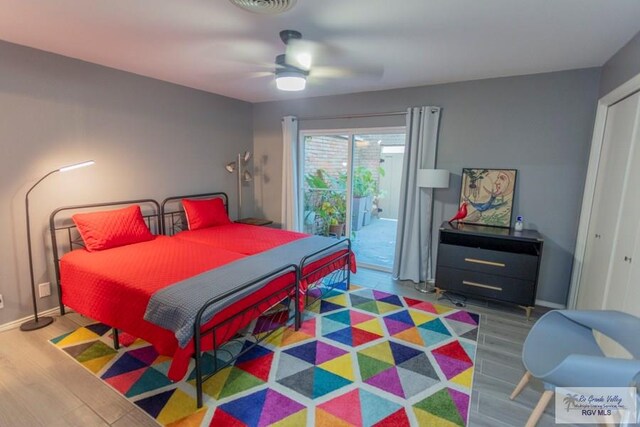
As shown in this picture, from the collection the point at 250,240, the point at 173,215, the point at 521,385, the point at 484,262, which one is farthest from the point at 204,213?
the point at 521,385

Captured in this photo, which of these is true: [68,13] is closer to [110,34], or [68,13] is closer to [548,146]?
[110,34]

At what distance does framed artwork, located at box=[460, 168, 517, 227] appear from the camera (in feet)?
11.3

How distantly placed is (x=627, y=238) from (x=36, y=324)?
469cm

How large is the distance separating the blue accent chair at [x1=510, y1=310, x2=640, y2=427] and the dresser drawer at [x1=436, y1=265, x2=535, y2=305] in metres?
1.21

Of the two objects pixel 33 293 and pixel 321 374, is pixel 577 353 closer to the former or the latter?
pixel 321 374

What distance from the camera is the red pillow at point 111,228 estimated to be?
9.56ft

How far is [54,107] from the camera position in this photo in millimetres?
2889

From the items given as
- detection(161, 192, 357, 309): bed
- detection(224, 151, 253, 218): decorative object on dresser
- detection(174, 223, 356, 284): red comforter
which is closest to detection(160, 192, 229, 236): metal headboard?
detection(161, 192, 357, 309): bed

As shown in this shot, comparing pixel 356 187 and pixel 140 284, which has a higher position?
pixel 356 187

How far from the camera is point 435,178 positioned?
138 inches

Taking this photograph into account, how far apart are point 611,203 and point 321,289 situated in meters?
2.80

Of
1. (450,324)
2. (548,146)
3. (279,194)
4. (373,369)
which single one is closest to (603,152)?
(548,146)

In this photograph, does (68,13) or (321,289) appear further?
(321,289)

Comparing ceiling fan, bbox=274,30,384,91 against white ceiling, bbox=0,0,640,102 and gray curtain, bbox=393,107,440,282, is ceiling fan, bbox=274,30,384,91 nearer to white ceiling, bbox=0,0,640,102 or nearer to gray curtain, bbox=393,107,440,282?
white ceiling, bbox=0,0,640,102
